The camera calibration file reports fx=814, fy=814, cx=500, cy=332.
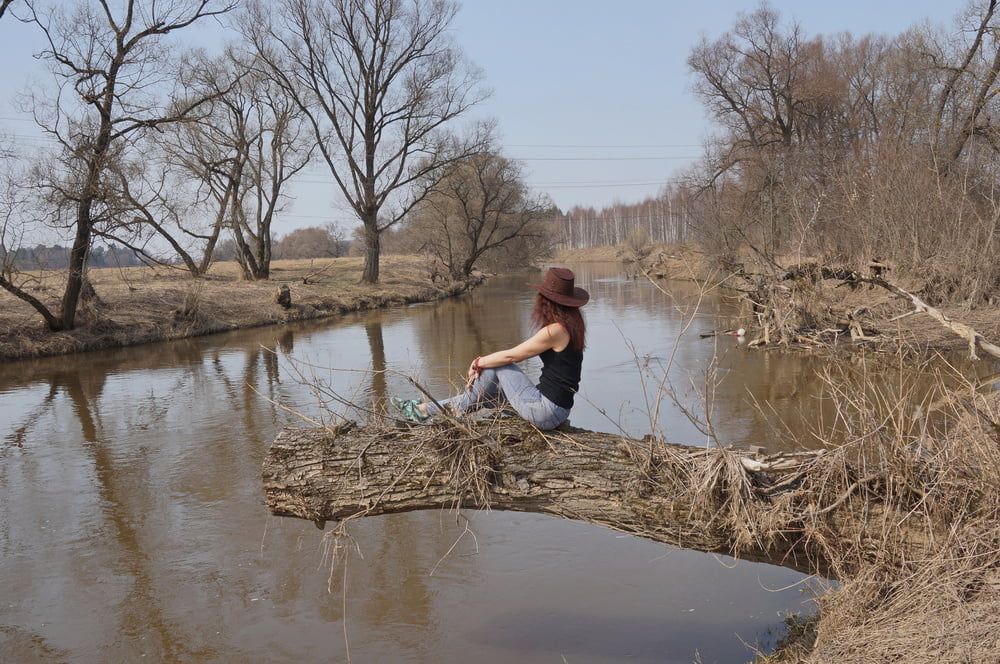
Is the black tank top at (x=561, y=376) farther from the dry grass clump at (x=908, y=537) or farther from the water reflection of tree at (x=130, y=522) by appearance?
the water reflection of tree at (x=130, y=522)

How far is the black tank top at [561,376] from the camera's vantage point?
493cm

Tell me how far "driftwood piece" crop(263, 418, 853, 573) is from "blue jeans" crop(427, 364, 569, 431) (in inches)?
3.5

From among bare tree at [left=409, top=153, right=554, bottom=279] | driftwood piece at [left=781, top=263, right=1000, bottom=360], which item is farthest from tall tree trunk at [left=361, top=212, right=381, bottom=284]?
driftwood piece at [left=781, top=263, right=1000, bottom=360]

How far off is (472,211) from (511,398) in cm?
4301

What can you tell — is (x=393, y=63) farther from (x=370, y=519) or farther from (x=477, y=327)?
(x=370, y=519)

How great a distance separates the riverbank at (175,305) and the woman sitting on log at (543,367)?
700 inches

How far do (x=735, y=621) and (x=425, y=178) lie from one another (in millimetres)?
34978

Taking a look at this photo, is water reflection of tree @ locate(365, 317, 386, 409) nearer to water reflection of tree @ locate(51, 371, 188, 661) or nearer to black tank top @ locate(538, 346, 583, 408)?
water reflection of tree @ locate(51, 371, 188, 661)

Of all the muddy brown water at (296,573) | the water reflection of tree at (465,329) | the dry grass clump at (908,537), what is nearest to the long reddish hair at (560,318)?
the muddy brown water at (296,573)

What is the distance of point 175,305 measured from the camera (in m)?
25.2

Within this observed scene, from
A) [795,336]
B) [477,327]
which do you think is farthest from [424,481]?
[477,327]

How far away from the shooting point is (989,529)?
3.99 meters

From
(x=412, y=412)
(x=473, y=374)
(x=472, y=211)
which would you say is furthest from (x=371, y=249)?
(x=412, y=412)

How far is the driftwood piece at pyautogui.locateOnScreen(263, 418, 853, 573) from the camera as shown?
4.32m
